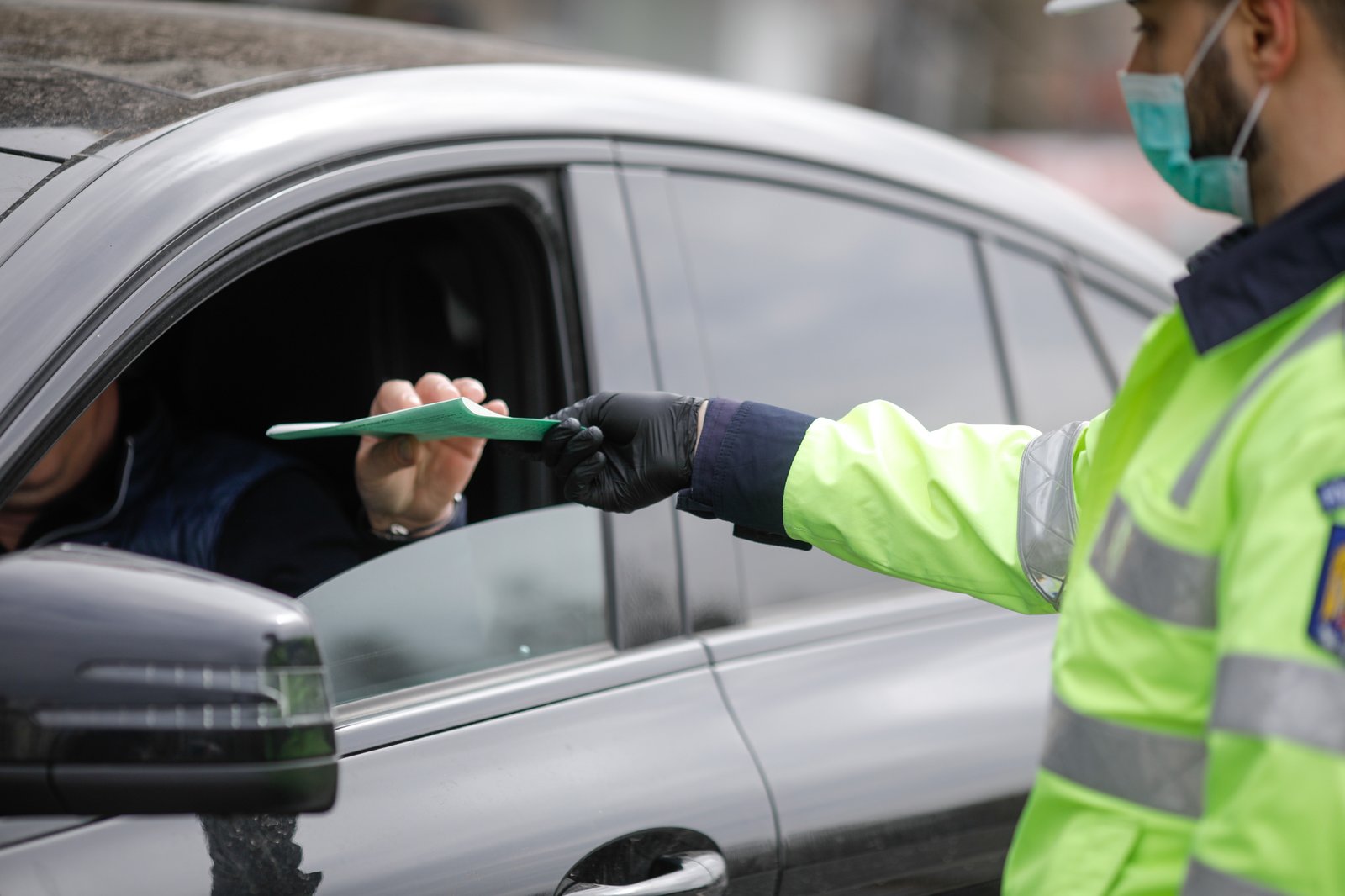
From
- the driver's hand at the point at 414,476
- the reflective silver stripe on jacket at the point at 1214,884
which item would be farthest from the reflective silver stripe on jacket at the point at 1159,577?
the driver's hand at the point at 414,476

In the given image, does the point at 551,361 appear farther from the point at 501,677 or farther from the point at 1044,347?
the point at 1044,347

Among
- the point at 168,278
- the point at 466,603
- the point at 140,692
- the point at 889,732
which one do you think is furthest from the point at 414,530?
the point at 140,692

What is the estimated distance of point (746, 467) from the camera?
155cm

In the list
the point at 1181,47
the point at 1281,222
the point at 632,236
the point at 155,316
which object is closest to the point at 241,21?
the point at 632,236

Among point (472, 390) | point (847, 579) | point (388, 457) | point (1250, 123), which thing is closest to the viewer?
point (1250, 123)

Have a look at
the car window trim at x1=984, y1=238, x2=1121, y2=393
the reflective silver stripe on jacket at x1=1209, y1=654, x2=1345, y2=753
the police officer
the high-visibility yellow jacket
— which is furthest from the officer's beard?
the car window trim at x1=984, y1=238, x2=1121, y2=393

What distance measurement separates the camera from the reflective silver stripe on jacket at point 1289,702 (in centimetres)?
88

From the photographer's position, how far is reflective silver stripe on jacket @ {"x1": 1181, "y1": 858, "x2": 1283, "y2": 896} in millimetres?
897

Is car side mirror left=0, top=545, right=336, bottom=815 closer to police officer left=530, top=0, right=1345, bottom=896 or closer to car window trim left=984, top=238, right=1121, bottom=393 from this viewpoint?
police officer left=530, top=0, right=1345, bottom=896

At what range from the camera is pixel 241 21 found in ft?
6.95

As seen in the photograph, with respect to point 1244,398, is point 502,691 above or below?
below

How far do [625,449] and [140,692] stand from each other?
690mm

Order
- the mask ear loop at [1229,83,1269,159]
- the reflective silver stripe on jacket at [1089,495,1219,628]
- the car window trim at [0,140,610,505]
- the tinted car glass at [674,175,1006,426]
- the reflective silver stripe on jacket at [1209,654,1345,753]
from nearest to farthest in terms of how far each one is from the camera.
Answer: the reflective silver stripe on jacket at [1209,654,1345,753] → the reflective silver stripe on jacket at [1089,495,1219,628] → the mask ear loop at [1229,83,1269,159] → the car window trim at [0,140,610,505] → the tinted car glass at [674,175,1006,426]

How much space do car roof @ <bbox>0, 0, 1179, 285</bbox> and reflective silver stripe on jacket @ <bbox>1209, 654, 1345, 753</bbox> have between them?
3.52 ft
